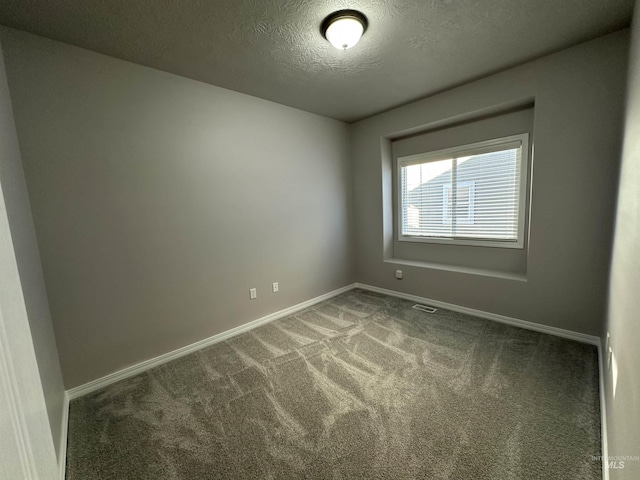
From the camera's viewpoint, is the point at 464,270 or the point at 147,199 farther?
the point at 464,270

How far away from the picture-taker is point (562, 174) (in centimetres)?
241

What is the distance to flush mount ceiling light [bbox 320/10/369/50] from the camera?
1.78 meters

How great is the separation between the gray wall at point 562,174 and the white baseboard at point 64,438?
11.9 feet

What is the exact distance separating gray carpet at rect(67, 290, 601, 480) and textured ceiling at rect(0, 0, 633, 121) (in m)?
2.63

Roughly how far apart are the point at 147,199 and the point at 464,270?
11.5 ft

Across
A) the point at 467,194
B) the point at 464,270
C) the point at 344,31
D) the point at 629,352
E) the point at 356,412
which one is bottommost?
the point at 356,412

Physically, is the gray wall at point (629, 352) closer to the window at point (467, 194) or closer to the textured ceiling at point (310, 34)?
the textured ceiling at point (310, 34)

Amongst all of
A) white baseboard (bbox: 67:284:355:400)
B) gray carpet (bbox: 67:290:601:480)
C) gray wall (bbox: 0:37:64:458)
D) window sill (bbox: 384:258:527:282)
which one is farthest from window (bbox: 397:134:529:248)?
gray wall (bbox: 0:37:64:458)

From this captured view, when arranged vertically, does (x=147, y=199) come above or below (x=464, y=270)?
above

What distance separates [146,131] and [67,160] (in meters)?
0.61

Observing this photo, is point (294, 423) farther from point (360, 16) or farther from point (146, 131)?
point (360, 16)

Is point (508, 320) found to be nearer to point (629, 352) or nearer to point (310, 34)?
point (629, 352)

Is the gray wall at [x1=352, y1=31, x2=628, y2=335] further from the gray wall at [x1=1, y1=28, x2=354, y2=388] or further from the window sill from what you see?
the gray wall at [x1=1, y1=28, x2=354, y2=388]

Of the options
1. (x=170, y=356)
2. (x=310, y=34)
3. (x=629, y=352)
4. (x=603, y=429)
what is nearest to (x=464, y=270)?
(x=603, y=429)
